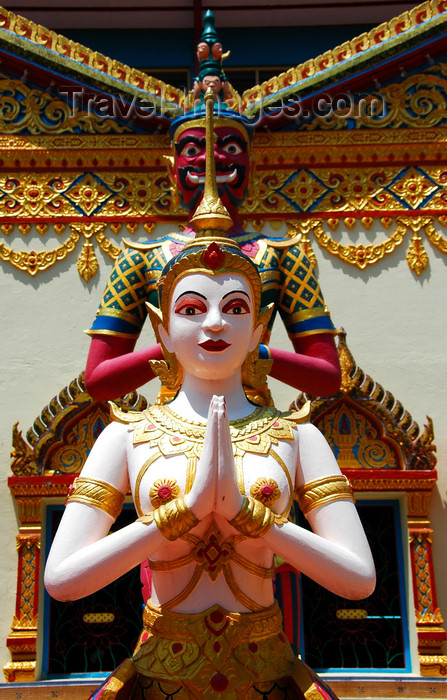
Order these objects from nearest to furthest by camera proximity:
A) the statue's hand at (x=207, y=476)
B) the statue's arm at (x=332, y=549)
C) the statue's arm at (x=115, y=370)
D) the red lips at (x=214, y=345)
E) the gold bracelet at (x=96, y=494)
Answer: the statue's hand at (x=207, y=476)
the statue's arm at (x=332, y=549)
the gold bracelet at (x=96, y=494)
the red lips at (x=214, y=345)
the statue's arm at (x=115, y=370)

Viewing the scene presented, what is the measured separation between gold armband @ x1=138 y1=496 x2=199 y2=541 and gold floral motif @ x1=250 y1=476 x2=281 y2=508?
21 cm

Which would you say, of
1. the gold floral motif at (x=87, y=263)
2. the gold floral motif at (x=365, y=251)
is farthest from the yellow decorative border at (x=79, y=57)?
the gold floral motif at (x=365, y=251)

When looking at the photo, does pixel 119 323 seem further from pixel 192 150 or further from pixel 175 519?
pixel 175 519

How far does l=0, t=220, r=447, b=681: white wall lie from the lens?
571 cm

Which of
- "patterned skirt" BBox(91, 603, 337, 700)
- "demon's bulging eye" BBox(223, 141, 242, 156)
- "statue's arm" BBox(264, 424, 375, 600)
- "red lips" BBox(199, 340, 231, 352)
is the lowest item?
"patterned skirt" BBox(91, 603, 337, 700)

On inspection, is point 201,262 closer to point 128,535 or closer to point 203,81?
point 128,535

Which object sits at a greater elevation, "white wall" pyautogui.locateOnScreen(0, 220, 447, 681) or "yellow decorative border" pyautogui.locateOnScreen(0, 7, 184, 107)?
"yellow decorative border" pyautogui.locateOnScreen(0, 7, 184, 107)

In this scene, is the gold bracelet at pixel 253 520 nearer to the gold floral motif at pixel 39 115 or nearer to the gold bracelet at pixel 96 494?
the gold bracelet at pixel 96 494

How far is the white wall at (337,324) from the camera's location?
5.71 meters

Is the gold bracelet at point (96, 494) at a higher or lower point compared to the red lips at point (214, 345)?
lower

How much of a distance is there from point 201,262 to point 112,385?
779 millimetres

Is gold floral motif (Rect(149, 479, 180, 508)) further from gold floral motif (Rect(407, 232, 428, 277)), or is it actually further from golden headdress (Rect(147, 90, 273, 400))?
gold floral motif (Rect(407, 232, 428, 277))

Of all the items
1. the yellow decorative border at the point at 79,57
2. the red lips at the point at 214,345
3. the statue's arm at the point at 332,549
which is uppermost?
the yellow decorative border at the point at 79,57

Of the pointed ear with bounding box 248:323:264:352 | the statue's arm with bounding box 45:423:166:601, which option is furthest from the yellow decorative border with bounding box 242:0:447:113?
the statue's arm with bounding box 45:423:166:601
